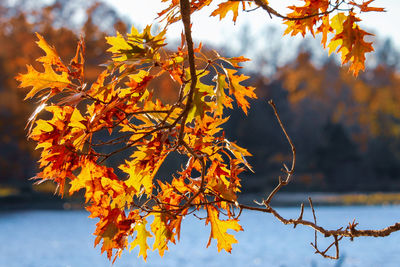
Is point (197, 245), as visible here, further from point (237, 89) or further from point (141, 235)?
point (237, 89)

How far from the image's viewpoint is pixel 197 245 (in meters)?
10.2

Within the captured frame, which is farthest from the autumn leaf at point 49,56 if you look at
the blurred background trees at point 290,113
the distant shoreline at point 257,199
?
the blurred background trees at point 290,113

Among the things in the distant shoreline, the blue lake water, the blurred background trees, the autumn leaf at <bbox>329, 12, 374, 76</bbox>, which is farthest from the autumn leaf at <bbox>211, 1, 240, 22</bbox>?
the blurred background trees

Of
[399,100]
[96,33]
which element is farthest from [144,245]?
[399,100]

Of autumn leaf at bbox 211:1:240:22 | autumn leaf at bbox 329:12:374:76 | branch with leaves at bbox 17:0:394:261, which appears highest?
autumn leaf at bbox 211:1:240:22

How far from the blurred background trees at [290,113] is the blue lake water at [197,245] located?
12.3ft

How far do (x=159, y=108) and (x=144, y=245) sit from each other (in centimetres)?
33

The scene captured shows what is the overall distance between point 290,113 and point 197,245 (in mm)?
15568

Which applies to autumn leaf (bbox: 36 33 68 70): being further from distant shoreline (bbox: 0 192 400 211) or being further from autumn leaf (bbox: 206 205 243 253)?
distant shoreline (bbox: 0 192 400 211)

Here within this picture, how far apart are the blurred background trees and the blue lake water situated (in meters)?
3.74

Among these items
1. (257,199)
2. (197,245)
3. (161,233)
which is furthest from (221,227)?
(257,199)

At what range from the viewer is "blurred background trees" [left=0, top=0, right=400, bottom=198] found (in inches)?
723

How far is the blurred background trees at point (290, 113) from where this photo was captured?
1838cm

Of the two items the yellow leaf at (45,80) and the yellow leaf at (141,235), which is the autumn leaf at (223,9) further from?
the yellow leaf at (141,235)
